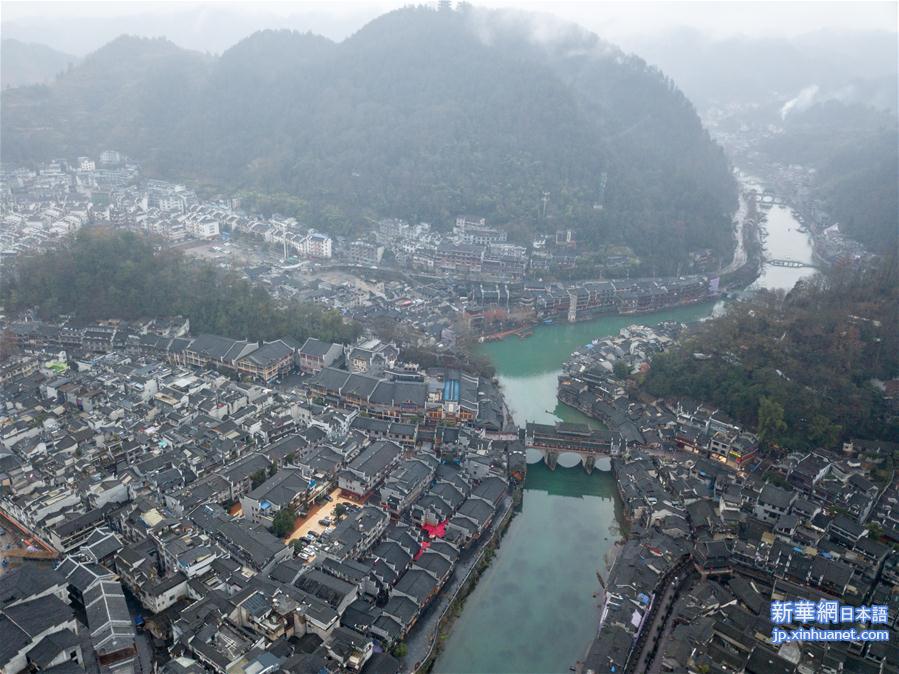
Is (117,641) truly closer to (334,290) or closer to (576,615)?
(576,615)

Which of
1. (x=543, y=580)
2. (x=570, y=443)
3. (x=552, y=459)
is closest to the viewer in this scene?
(x=543, y=580)

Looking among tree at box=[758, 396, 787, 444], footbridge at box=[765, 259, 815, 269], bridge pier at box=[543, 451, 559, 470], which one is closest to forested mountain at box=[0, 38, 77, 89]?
footbridge at box=[765, 259, 815, 269]

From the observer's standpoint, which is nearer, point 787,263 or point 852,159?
point 787,263

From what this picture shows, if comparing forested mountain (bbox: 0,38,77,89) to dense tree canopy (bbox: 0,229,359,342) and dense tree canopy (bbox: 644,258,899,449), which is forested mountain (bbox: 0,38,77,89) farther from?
dense tree canopy (bbox: 644,258,899,449)

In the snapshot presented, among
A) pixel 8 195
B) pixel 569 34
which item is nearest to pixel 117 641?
pixel 8 195

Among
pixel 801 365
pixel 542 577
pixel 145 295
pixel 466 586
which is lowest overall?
pixel 542 577

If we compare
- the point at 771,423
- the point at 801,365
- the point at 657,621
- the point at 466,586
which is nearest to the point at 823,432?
the point at 771,423

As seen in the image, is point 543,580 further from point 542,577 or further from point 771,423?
point 771,423

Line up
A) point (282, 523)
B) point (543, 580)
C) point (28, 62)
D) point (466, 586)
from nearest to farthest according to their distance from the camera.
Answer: point (466, 586), point (282, 523), point (543, 580), point (28, 62)
